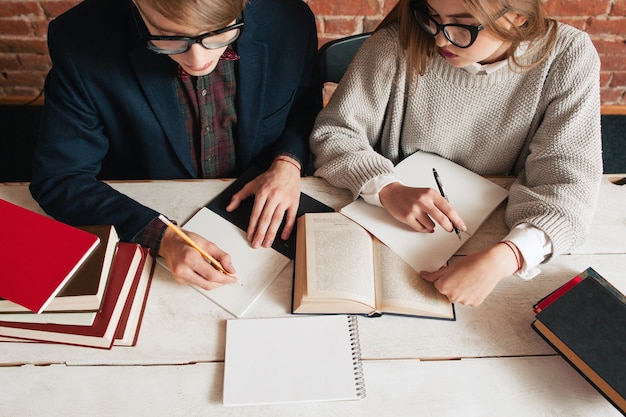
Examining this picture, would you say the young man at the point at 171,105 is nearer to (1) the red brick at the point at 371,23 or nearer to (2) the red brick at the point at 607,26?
(1) the red brick at the point at 371,23

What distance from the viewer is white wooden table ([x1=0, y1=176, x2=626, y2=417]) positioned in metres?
0.86

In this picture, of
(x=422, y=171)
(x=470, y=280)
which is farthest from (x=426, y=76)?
(x=470, y=280)

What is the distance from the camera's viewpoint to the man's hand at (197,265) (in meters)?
0.98

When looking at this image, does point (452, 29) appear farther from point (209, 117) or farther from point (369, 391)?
point (369, 391)

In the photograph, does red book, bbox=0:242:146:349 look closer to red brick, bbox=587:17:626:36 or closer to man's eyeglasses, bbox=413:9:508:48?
man's eyeglasses, bbox=413:9:508:48

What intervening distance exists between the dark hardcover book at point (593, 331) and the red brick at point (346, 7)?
1.57 m

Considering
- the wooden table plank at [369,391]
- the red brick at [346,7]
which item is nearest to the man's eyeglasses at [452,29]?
the wooden table plank at [369,391]

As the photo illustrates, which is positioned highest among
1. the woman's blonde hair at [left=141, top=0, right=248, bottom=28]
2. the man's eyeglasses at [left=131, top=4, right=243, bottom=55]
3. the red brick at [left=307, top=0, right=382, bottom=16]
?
the woman's blonde hair at [left=141, top=0, right=248, bottom=28]

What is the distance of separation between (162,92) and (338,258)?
616 mm

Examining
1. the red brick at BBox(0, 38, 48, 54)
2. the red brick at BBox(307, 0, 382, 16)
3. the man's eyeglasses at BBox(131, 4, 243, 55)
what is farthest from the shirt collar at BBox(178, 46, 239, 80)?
the red brick at BBox(0, 38, 48, 54)

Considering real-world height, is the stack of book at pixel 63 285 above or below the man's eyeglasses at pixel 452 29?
below

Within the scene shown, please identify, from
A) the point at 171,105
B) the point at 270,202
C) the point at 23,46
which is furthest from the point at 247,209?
the point at 23,46

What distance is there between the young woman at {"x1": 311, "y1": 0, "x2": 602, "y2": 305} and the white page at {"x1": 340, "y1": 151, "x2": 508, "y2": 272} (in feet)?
0.09

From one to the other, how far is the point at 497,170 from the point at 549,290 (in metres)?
0.44
